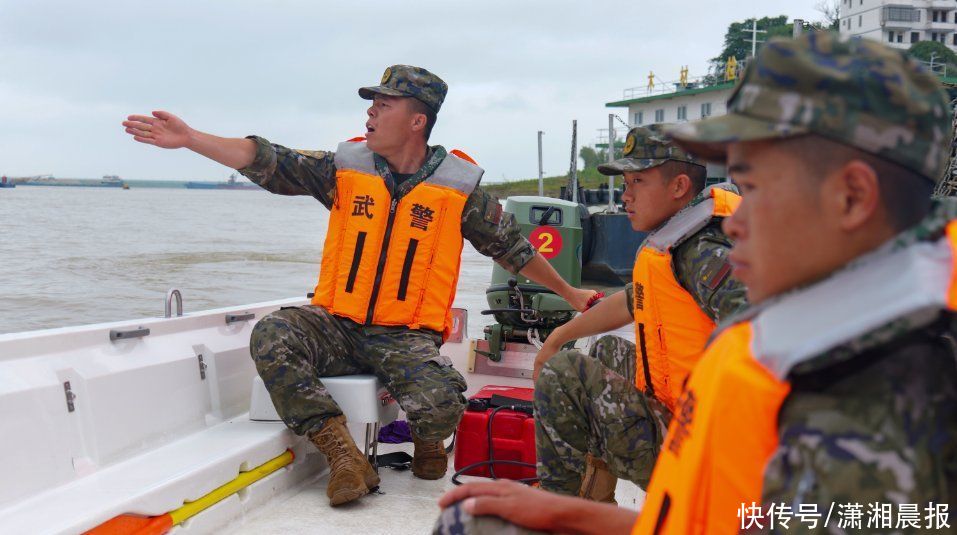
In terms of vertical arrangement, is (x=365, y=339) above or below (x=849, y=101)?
below

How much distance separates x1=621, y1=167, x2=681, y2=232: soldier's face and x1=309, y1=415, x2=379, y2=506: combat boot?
3.98 feet

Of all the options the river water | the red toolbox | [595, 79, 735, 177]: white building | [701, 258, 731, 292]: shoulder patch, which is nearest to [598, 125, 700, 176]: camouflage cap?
[701, 258, 731, 292]: shoulder patch

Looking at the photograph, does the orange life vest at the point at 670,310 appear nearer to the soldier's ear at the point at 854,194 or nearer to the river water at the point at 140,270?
the soldier's ear at the point at 854,194

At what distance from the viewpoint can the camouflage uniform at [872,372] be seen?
32.7 inches

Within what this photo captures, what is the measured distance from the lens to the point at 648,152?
7.63 feet

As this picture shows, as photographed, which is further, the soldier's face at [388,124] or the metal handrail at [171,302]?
the soldier's face at [388,124]

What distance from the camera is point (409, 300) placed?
331cm

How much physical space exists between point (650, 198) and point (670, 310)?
300 millimetres

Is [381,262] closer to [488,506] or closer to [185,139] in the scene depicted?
[185,139]

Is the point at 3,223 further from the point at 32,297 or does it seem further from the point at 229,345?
the point at 229,345

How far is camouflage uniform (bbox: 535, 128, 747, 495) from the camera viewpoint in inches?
88.2

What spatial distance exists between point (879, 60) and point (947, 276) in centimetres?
20

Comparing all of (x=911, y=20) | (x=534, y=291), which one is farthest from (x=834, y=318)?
(x=911, y=20)

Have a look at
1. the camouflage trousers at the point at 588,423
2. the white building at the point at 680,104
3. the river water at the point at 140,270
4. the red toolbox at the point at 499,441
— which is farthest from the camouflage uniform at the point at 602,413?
the white building at the point at 680,104
